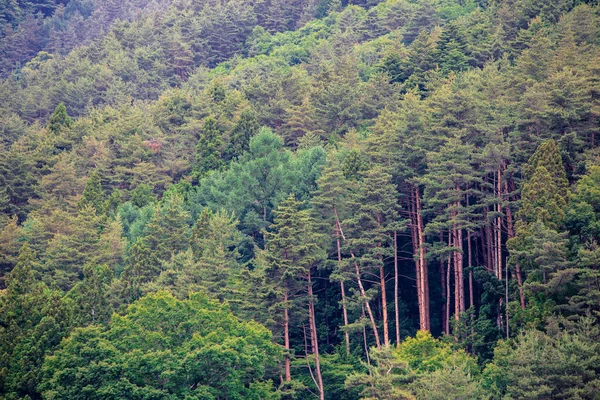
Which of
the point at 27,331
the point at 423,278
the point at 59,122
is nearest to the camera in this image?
the point at 27,331

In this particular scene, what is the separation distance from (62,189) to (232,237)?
1761 centimetres

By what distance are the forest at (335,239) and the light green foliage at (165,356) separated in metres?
0.09

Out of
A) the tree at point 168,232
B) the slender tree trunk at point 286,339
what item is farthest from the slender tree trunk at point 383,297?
the tree at point 168,232

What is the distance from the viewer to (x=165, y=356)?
35094mm

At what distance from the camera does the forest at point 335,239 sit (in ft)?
112

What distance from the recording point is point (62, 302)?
37750 mm

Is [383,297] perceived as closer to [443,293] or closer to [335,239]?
[335,239]

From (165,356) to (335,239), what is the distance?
1092 cm

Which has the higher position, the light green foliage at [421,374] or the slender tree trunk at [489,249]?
the slender tree trunk at [489,249]

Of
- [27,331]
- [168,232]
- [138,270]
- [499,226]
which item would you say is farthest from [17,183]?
[499,226]

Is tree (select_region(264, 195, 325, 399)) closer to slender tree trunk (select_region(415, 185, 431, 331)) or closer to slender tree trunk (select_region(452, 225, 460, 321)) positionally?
slender tree trunk (select_region(415, 185, 431, 331))

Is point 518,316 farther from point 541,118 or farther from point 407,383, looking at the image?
point 541,118

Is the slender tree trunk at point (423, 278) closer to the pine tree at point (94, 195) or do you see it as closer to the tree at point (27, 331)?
the tree at point (27, 331)

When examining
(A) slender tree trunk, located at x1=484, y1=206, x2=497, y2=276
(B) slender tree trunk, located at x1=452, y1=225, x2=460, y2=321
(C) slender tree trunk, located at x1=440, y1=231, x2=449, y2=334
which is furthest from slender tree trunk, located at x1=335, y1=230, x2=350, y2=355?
(A) slender tree trunk, located at x1=484, y1=206, x2=497, y2=276
